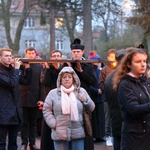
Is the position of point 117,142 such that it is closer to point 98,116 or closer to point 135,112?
point 135,112

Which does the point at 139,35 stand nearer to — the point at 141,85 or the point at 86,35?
the point at 86,35

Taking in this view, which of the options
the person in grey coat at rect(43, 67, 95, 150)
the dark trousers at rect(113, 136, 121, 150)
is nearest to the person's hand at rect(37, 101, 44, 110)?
the person in grey coat at rect(43, 67, 95, 150)

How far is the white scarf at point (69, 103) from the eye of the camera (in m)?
5.34

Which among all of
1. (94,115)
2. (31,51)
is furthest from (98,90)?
(31,51)

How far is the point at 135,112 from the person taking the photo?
12.6 feet

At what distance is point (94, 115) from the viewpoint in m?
8.25

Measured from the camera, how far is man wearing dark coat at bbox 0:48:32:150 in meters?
5.99

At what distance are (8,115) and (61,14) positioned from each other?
20.5 metres

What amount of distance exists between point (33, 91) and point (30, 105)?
1.08 feet

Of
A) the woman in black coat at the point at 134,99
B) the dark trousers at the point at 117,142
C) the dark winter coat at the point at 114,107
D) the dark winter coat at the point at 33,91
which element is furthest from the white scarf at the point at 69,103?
the dark winter coat at the point at 33,91

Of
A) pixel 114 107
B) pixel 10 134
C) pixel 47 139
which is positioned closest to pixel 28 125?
pixel 10 134

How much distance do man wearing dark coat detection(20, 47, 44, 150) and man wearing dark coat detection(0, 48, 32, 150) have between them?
1.05m

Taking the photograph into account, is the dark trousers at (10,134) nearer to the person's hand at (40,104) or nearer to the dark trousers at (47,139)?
the dark trousers at (47,139)

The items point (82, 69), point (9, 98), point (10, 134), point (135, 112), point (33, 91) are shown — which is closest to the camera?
point (135, 112)
